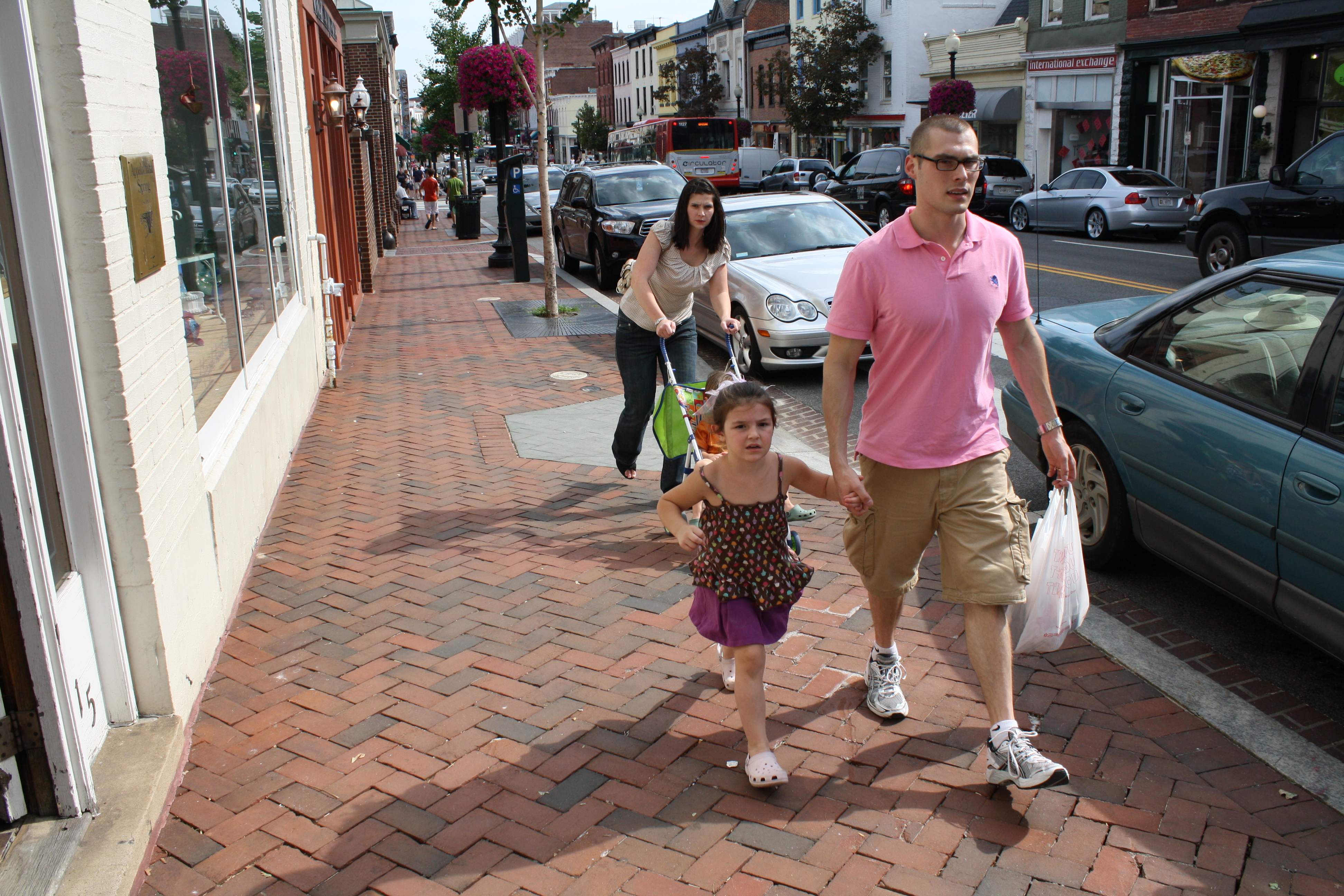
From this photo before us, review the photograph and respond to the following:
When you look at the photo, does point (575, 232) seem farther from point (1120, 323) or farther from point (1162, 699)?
point (1162, 699)

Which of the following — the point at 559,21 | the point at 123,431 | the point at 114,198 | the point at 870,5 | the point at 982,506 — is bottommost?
the point at 982,506

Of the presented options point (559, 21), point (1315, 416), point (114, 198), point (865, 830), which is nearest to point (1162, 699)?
point (1315, 416)

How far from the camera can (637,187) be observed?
17.8 m

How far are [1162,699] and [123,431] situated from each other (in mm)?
3530

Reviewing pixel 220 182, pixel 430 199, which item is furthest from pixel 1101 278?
pixel 430 199

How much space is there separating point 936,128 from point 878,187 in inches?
924

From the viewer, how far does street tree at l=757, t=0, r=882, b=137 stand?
46.4 meters

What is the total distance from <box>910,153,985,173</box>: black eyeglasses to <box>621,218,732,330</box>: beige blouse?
234cm

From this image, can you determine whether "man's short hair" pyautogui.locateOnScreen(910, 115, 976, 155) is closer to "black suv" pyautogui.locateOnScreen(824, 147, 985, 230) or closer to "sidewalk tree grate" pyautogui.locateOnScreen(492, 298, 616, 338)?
"sidewalk tree grate" pyautogui.locateOnScreen(492, 298, 616, 338)

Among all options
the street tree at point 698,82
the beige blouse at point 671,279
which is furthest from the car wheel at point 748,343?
the street tree at point 698,82

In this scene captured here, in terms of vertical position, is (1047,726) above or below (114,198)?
below

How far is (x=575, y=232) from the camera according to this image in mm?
18484

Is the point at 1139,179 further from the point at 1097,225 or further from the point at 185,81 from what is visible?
the point at 185,81

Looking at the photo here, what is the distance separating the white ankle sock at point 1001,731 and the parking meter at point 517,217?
1461 centimetres
